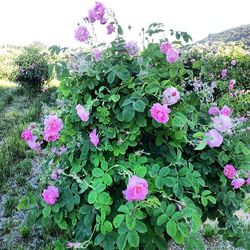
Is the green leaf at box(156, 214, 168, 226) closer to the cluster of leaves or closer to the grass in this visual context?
the grass

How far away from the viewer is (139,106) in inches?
68.9

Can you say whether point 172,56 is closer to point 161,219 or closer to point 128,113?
point 128,113

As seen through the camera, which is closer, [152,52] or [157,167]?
[157,167]

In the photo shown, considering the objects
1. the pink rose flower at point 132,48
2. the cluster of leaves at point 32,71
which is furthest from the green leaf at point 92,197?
the cluster of leaves at point 32,71

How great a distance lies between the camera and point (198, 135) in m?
1.79

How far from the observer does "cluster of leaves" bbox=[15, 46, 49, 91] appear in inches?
293

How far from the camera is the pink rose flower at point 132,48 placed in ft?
6.73

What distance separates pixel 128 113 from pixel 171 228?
0.54 meters

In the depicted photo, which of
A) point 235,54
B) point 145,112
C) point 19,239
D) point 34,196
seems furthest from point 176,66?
point 235,54

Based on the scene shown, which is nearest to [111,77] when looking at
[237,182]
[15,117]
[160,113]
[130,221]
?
[160,113]

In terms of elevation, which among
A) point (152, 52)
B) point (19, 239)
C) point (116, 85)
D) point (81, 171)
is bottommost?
point (19, 239)

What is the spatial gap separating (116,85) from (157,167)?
0.49 metres

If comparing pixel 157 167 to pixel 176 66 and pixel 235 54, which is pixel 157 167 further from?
pixel 235 54

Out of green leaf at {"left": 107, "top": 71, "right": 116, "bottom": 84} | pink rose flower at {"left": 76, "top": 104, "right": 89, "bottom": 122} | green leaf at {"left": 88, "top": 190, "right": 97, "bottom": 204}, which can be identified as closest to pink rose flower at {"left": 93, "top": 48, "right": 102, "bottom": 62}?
green leaf at {"left": 107, "top": 71, "right": 116, "bottom": 84}
